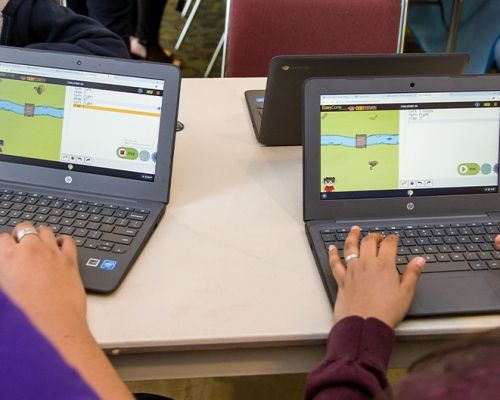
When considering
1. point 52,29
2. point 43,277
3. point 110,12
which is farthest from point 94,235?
point 110,12

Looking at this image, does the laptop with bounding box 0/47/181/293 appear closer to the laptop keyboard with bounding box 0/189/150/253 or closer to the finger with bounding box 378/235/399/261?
the laptop keyboard with bounding box 0/189/150/253

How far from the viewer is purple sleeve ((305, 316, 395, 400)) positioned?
53 cm

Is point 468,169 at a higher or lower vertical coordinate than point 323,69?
lower

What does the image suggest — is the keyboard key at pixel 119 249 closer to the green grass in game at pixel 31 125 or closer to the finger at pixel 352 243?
the green grass in game at pixel 31 125

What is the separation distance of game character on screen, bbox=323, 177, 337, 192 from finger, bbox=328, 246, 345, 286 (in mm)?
126

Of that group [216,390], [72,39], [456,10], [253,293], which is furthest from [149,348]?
[456,10]

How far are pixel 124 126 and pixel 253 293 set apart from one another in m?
0.37

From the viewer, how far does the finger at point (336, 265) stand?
0.66 meters

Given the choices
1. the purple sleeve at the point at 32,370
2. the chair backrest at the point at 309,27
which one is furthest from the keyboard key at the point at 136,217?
the chair backrest at the point at 309,27

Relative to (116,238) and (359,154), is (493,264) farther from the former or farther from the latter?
(116,238)

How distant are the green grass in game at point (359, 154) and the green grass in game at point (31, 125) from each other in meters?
0.48

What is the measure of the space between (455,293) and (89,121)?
2.19 feet

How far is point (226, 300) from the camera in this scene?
670mm

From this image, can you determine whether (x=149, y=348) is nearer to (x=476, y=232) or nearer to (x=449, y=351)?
(x=449, y=351)
